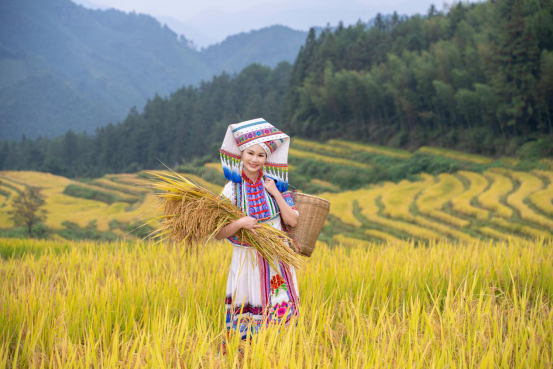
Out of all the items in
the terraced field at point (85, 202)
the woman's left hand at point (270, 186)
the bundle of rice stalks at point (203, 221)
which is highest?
the woman's left hand at point (270, 186)

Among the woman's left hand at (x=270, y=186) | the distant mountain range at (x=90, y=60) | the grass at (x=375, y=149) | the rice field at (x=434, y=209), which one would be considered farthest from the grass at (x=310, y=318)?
the distant mountain range at (x=90, y=60)

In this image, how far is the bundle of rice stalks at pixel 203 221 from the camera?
240 cm

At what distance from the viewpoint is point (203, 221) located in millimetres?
2385

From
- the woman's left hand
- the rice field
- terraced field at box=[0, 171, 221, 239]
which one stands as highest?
the woman's left hand

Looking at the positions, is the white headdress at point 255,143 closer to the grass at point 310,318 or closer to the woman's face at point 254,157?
the woman's face at point 254,157

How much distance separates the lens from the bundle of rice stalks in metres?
2.40

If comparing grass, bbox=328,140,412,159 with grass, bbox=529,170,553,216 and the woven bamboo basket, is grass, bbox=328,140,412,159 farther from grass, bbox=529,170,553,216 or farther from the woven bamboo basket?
the woven bamboo basket

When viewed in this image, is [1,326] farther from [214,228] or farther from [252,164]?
[252,164]

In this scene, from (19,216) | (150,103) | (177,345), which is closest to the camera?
(177,345)

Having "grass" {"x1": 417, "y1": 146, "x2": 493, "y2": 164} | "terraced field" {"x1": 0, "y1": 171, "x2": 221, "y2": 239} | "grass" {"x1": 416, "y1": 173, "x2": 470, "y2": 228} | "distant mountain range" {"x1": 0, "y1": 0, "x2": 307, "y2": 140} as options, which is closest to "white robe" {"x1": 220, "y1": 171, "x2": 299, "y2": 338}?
"grass" {"x1": 416, "y1": 173, "x2": 470, "y2": 228}

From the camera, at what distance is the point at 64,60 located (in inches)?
4599

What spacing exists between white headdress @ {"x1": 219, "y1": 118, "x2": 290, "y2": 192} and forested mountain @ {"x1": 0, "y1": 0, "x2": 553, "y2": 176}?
27.5 metres

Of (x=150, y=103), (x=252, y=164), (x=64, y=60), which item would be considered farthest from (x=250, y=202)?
(x=64, y=60)

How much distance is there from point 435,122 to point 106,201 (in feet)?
86.7
